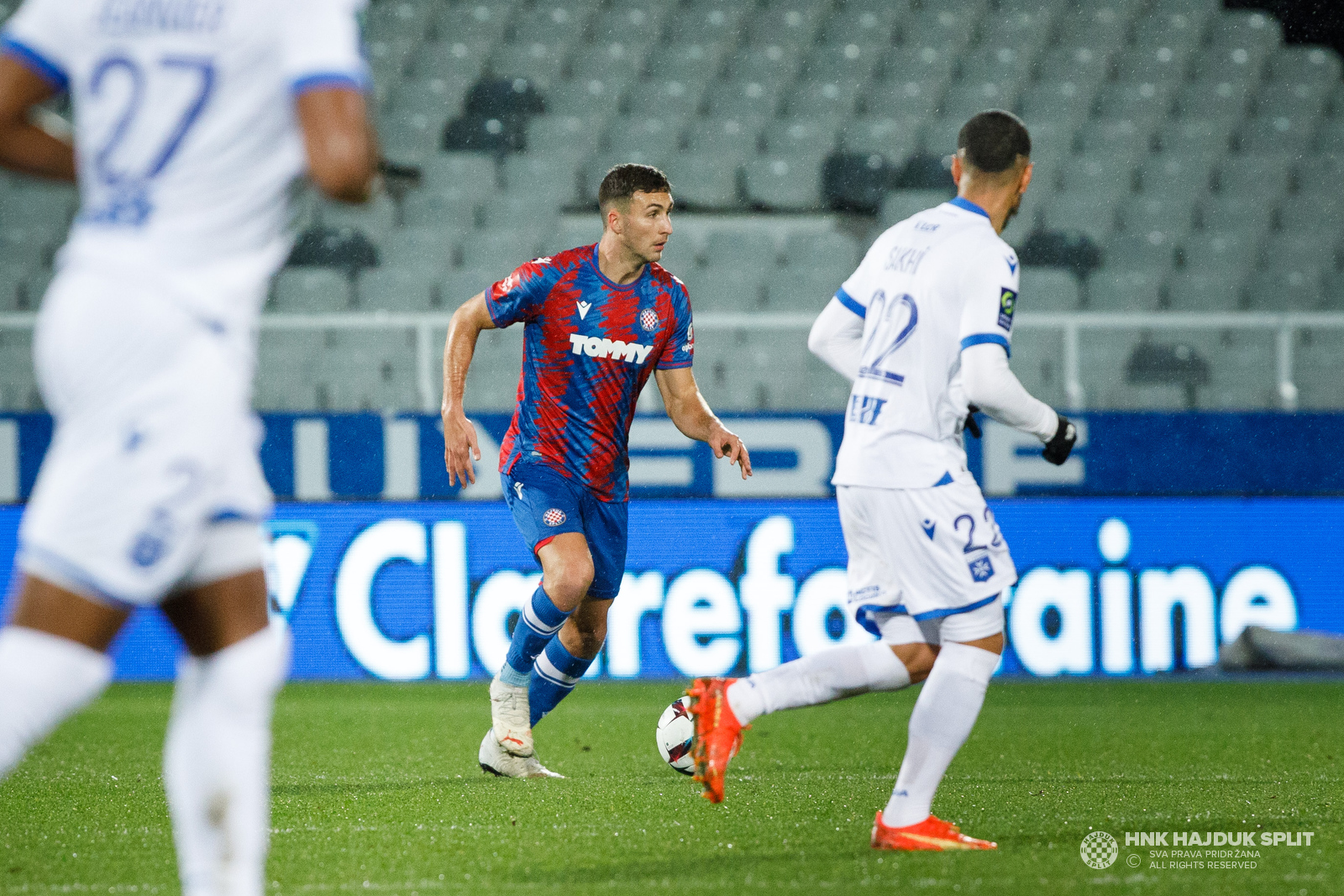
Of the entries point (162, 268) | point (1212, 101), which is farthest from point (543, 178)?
point (162, 268)

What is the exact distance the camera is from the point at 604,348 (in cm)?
541

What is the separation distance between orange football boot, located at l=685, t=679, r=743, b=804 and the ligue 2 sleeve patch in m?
1.07

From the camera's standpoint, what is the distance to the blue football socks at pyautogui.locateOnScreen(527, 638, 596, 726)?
5441mm

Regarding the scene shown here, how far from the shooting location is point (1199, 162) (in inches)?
492

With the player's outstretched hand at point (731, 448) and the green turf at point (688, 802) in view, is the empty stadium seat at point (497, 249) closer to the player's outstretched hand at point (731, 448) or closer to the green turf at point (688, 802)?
the green turf at point (688, 802)

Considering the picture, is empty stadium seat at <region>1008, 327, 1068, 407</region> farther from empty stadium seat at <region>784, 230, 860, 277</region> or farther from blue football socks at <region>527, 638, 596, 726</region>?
blue football socks at <region>527, 638, 596, 726</region>

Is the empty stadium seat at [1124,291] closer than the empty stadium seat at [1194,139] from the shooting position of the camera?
Yes

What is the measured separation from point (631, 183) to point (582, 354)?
59cm

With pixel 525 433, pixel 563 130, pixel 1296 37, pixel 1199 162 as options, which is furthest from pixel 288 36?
pixel 1296 37

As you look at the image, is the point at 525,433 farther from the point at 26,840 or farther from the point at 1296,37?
the point at 1296,37

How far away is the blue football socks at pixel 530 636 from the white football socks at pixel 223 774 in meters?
2.76

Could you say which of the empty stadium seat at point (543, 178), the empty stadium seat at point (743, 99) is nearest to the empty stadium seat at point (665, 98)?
the empty stadium seat at point (743, 99)

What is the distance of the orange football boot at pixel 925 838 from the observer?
371 cm

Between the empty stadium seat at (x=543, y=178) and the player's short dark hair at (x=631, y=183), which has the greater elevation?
the empty stadium seat at (x=543, y=178)
